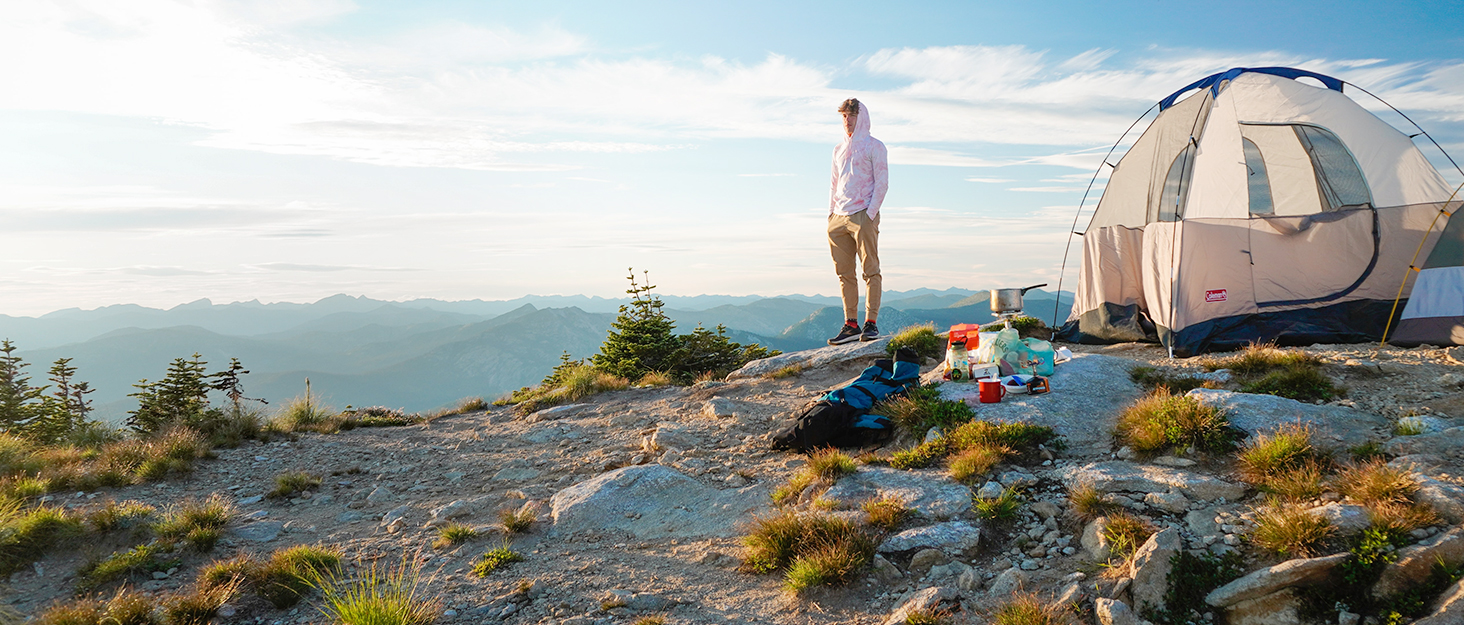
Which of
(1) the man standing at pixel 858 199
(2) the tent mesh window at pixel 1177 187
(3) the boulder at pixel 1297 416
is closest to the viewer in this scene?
(3) the boulder at pixel 1297 416

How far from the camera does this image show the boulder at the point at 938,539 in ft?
17.3

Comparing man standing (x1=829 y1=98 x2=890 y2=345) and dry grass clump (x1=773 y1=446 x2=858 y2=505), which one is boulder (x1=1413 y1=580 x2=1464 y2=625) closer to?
dry grass clump (x1=773 y1=446 x2=858 y2=505)

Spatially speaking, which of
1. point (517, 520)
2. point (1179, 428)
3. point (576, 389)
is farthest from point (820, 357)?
point (517, 520)

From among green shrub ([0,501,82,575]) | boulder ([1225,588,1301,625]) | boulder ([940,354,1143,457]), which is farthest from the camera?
boulder ([940,354,1143,457])

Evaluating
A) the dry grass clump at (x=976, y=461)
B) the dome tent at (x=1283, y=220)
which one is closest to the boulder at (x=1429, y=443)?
the dry grass clump at (x=976, y=461)

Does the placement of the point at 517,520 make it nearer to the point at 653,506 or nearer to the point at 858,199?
the point at 653,506

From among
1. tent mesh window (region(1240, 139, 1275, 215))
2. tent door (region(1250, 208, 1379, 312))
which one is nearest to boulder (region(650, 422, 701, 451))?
tent door (region(1250, 208, 1379, 312))

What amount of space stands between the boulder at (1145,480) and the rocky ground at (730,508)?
20mm

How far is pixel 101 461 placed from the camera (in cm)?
869

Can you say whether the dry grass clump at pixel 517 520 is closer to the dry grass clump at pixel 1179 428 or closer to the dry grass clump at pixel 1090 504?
the dry grass clump at pixel 1090 504

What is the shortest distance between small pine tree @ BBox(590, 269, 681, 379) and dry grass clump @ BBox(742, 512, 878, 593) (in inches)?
424

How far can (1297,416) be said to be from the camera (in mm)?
6309

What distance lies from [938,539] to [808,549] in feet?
3.36

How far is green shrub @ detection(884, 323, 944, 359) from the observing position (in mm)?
12242
